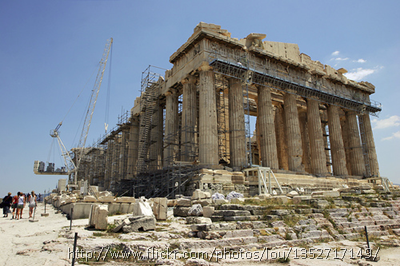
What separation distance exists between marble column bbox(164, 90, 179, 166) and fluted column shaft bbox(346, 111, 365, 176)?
24.3 metres

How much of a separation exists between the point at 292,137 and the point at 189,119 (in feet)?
38.0

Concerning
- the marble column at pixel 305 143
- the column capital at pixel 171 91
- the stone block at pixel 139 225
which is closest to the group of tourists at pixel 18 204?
the stone block at pixel 139 225

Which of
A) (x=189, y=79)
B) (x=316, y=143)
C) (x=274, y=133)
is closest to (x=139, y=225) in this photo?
(x=189, y=79)

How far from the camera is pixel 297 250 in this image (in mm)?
8570

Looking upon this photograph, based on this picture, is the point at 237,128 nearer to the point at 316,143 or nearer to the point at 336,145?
the point at 316,143

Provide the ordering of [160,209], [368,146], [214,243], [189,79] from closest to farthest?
[214,243], [160,209], [189,79], [368,146]

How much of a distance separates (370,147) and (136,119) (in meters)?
33.1

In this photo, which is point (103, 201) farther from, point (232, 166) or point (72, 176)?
point (72, 176)

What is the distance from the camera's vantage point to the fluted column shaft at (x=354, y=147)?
125ft

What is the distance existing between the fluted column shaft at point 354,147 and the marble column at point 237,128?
20.2m

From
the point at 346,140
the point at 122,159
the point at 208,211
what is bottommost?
the point at 208,211

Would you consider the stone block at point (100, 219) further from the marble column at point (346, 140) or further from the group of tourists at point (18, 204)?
the marble column at point (346, 140)

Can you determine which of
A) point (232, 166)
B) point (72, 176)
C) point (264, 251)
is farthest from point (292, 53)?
point (72, 176)

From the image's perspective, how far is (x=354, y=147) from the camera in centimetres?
3912
